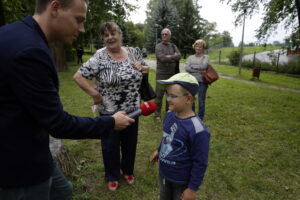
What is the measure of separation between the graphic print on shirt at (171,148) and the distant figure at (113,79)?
94 centimetres

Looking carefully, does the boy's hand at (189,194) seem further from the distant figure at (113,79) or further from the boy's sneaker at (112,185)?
the boy's sneaker at (112,185)

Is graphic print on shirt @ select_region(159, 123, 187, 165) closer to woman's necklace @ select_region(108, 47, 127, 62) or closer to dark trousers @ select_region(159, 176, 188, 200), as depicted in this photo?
dark trousers @ select_region(159, 176, 188, 200)

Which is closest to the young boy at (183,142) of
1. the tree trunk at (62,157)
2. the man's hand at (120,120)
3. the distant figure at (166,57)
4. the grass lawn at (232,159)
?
the man's hand at (120,120)

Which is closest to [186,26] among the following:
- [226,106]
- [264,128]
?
[226,106]

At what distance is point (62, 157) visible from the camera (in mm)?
3225

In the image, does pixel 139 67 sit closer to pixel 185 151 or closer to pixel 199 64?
pixel 185 151

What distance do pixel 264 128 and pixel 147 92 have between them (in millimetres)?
4066

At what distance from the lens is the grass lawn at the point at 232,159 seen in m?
3.20

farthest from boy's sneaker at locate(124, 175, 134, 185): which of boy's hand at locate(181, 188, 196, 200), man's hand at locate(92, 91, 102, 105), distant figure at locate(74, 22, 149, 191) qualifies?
boy's hand at locate(181, 188, 196, 200)

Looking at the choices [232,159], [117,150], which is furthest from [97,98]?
[232,159]

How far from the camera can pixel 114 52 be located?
2805 millimetres

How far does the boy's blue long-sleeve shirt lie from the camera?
1.85 metres

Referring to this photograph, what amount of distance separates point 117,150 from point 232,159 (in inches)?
90.7

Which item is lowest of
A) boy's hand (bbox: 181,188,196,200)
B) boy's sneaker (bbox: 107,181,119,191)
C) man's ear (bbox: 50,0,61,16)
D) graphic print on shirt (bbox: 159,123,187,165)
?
boy's sneaker (bbox: 107,181,119,191)
